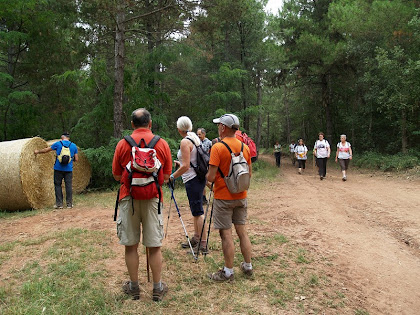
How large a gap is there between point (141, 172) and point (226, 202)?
3.75 ft

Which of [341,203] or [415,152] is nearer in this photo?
[341,203]

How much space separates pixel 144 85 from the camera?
13.2 metres

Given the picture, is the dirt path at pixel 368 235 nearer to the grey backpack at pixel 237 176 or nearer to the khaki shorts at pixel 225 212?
the khaki shorts at pixel 225 212

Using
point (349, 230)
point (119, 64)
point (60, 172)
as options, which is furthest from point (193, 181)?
point (119, 64)

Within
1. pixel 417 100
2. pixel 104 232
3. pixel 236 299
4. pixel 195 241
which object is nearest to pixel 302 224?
pixel 195 241

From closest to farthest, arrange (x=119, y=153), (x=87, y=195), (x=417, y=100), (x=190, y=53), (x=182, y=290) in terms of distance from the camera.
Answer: (x=119, y=153) < (x=182, y=290) < (x=87, y=195) < (x=190, y=53) < (x=417, y=100)

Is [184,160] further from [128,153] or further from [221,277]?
[221,277]

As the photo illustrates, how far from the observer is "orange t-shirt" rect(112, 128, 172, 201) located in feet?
10.9

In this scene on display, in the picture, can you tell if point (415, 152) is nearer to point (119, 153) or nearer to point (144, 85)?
point (144, 85)

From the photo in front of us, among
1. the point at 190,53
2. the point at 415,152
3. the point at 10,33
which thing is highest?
the point at 10,33

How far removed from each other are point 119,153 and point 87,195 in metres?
8.03

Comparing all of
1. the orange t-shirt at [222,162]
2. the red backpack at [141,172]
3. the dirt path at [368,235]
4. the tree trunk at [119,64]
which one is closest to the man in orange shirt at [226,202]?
the orange t-shirt at [222,162]

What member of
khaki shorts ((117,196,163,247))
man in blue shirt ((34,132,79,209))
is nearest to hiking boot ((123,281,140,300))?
khaki shorts ((117,196,163,247))

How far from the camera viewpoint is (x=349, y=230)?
6.06 metres
